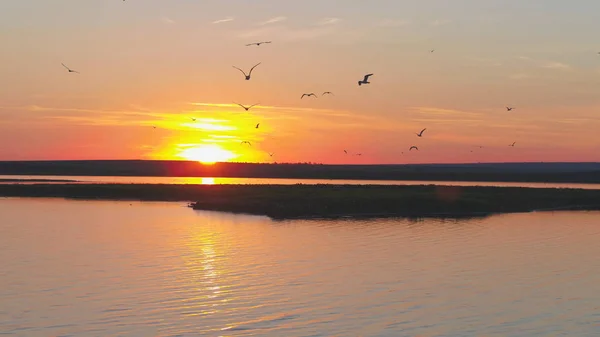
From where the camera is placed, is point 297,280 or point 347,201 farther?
point 347,201

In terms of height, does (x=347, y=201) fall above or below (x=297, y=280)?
above

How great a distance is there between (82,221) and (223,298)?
3770 cm

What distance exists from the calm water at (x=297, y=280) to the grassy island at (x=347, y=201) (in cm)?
1169

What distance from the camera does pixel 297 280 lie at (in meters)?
33.6

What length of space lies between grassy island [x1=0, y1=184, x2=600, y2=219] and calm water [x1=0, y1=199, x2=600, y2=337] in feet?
38.4

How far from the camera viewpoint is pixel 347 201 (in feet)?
246

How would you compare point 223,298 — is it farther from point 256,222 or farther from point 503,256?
point 256,222

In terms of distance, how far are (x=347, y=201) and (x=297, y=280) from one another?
41751 millimetres

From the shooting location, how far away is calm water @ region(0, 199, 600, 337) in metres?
25.1

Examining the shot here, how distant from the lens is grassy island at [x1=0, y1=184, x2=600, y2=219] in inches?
2822

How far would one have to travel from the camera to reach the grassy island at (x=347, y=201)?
7169 cm

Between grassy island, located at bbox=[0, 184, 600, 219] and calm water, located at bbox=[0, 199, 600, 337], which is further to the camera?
grassy island, located at bbox=[0, 184, 600, 219]

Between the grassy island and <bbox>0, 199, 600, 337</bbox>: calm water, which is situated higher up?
the grassy island

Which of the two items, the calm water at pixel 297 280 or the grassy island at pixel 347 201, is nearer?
the calm water at pixel 297 280
